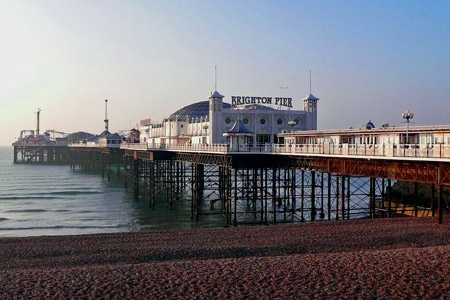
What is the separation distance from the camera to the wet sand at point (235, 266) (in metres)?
15.3

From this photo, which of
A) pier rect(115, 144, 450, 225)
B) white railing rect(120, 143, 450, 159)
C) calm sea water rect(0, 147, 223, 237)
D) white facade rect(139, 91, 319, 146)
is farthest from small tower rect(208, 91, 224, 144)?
calm sea water rect(0, 147, 223, 237)

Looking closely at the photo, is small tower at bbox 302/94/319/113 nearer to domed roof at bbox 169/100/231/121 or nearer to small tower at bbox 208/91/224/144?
small tower at bbox 208/91/224/144

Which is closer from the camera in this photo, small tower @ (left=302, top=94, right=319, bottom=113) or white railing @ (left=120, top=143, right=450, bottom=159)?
white railing @ (left=120, top=143, right=450, bottom=159)

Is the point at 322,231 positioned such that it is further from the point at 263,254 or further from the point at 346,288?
the point at 346,288

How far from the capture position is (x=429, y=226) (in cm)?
2727

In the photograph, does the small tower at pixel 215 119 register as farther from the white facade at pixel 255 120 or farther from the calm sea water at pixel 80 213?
the calm sea water at pixel 80 213

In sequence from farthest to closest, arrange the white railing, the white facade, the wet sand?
the white facade → the white railing → the wet sand

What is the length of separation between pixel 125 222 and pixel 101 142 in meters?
63.7

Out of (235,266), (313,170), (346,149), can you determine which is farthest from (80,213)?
(235,266)

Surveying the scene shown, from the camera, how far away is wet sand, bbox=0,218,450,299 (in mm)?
15297

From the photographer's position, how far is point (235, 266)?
59.6 ft

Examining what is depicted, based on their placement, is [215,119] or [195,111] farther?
[195,111]

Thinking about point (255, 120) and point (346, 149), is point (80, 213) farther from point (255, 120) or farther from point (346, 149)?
point (346, 149)

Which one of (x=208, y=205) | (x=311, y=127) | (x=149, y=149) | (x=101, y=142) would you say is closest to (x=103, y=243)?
(x=208, y=205)
